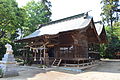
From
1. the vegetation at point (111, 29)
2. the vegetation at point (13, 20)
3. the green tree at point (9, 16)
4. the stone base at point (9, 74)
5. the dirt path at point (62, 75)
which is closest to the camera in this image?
the dirt path at point (62, 75)

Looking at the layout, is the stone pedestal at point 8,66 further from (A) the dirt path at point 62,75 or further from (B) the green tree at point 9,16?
(B) the green tree at point 9,16

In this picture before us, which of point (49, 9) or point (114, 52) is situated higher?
point (49, 9)

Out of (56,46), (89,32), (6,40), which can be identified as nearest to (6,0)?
(6,40)

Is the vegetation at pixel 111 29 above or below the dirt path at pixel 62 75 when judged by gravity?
above

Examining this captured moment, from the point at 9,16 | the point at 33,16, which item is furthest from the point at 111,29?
the point at 9,16

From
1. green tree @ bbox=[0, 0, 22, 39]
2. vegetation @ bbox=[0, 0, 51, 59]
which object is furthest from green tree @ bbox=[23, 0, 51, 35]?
green tree @ bbox=[0, 0, 22, 39]

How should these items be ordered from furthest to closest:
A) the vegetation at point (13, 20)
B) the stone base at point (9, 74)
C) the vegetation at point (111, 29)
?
the vegetation at point (111, 29) → the vegetation at point (13, 20) → the stone base at point (9, 74)

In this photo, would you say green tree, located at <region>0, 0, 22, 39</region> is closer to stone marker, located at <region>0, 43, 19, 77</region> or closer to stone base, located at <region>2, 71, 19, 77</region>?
stone marker, located at <region>0, 43, 19, 77</region>

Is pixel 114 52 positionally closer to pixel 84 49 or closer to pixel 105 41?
pixel 105 41

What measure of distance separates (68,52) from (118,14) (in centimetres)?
2074

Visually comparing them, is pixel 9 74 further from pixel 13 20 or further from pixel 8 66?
pixel 13 20

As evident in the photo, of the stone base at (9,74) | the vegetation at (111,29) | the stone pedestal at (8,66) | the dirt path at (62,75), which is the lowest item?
the dirt path at (62,75)

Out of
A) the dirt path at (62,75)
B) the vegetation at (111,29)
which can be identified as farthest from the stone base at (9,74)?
the vegetation at (111,29)

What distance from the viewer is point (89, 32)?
1469cm
